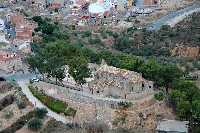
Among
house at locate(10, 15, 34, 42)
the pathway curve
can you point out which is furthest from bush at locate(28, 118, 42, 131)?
house at locate(10, 15, 34, 42)

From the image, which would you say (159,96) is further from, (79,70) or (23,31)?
(23,31)

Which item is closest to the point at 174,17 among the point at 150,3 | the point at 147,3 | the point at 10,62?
the point at 150,3

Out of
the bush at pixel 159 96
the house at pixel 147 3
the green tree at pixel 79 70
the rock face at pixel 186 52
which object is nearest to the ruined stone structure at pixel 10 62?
the green tree at pixel 79 70

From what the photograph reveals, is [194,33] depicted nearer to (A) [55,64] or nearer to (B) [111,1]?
(B) [111,1]

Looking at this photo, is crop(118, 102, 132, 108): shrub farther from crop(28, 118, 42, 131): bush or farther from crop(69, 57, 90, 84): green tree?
crop(28, 118, 42, 131): bush

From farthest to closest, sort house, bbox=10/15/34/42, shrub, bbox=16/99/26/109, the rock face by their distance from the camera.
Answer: the rock face → house, bbox=10/15/34/42 → shrub, bbox=16/99/26/109

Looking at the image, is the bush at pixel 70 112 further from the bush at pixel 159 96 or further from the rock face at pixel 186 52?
the rock face at pixel 186 52
